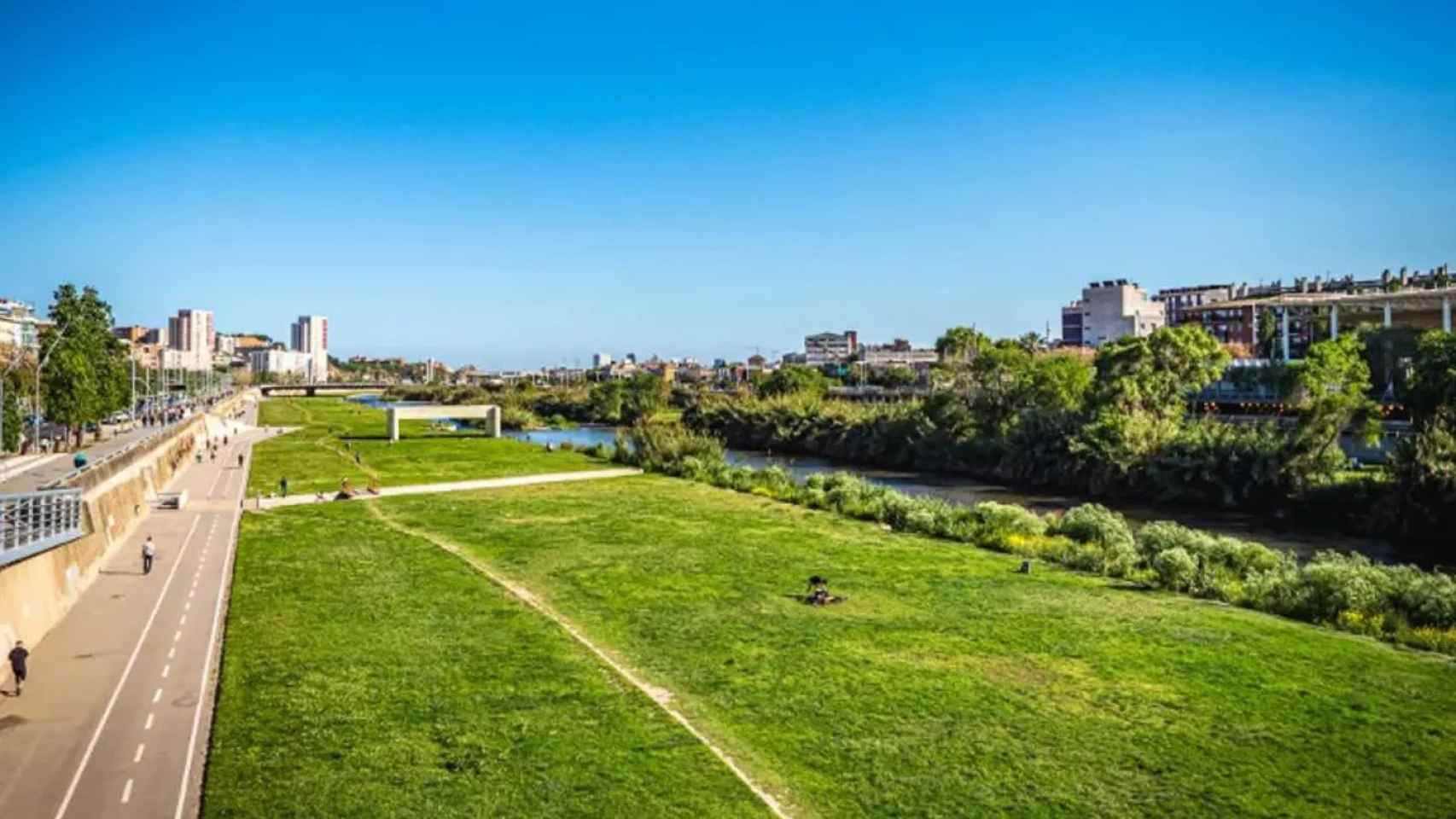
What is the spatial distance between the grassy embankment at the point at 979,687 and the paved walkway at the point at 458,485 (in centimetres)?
1439

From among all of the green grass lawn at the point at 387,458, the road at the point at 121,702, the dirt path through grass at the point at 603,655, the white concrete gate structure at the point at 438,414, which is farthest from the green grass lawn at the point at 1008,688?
the white concrete gate structure at the point at 438,414

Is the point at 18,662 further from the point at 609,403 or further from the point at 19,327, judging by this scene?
the point at 609,403

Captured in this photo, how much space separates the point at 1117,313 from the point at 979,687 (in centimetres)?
17484

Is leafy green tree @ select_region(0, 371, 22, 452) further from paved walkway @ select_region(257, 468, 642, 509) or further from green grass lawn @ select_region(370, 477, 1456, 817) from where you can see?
green grass lawn @ select_region(370, 477, 1456, 817)

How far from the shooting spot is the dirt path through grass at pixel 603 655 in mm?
16266

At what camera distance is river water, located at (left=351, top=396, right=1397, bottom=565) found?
149 feet

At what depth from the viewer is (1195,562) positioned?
3291cm

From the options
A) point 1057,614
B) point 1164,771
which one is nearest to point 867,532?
point 1057,614

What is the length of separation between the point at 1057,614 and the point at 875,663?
7.36 meters

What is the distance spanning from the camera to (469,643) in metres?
24.2

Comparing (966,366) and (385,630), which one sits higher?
(966,366)

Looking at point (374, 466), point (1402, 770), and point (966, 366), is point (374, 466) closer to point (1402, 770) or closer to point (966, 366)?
point (966, 366)

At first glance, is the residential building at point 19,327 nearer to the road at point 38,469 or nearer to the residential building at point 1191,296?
the road at point 38,469

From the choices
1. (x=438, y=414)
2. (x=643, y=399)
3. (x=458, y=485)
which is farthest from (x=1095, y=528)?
(x=643, y=399)
